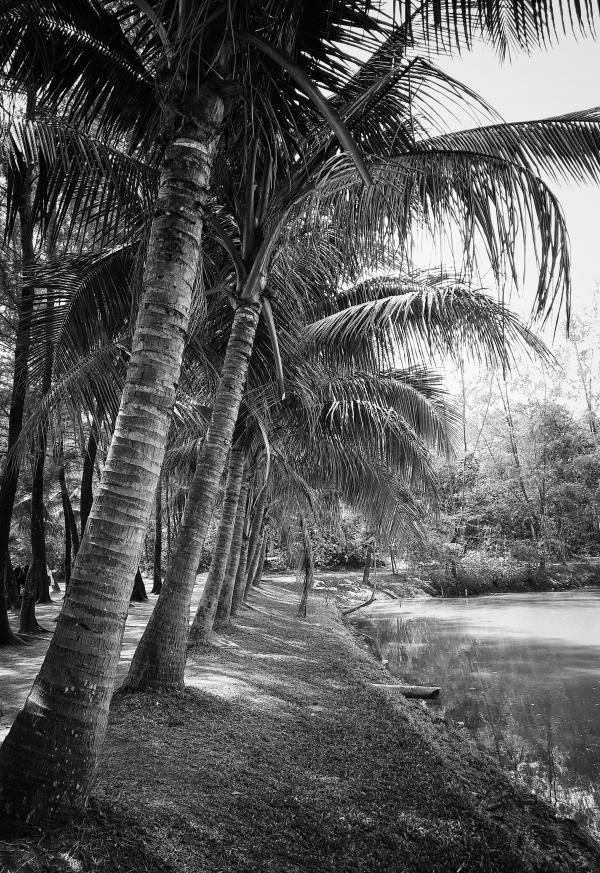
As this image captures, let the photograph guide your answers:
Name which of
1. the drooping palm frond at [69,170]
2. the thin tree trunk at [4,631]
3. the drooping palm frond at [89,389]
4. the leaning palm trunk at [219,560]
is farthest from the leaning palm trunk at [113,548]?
the thin tree trunk at [4,631]

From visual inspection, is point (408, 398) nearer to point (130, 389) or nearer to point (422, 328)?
point (422, 328)

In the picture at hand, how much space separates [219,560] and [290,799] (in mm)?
5412

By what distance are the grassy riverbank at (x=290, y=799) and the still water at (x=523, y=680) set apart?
3.52 feet

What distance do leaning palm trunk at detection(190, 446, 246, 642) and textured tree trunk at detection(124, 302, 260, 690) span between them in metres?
2.78

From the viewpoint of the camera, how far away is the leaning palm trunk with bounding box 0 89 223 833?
251cm

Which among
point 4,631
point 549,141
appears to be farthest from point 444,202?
point 4,631

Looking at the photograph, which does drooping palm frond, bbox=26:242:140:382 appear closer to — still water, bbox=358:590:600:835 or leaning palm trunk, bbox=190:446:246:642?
leaning palm trunk, bbox=190:446:246:642

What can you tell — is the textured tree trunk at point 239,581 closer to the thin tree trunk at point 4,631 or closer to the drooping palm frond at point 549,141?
the thin tree trunk at point 4,631

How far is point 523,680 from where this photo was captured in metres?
11.3

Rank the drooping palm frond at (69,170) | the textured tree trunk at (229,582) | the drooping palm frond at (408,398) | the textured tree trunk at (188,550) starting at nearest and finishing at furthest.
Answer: the drooping palm frond at (69,170), the textured tree trunk at (188,550), the drooping palm frond at (408,398), the textured tree trunk at (229,582)

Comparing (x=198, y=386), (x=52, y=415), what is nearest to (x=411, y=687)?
(x=198, y=386)

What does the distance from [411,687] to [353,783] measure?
17.8 feet

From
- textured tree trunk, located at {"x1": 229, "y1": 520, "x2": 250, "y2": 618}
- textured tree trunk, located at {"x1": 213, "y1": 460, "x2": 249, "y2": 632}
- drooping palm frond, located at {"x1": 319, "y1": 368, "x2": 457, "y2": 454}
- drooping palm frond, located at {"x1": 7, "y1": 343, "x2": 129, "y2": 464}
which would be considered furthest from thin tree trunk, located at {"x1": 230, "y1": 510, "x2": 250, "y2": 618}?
drooping palm frond, located at {"x1": 7, "y1": 343, "x2": 129, "y2": 464}

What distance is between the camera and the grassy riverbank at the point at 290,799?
2773 mm
